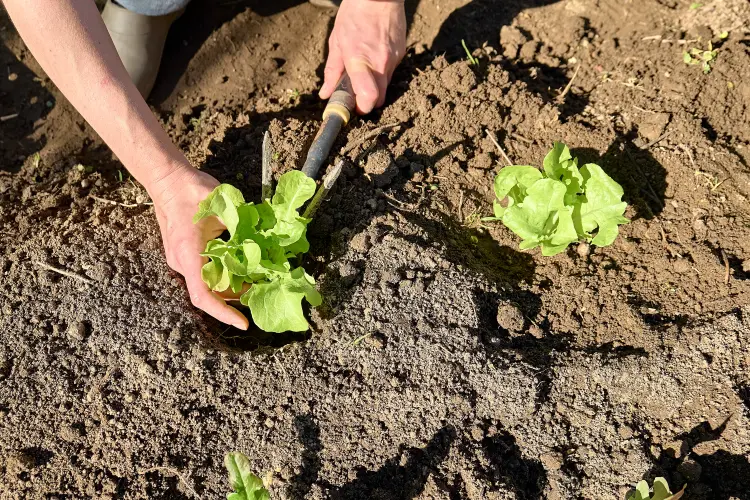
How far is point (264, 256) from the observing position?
7.40 ft

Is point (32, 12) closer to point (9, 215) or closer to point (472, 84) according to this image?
point (9, 215)

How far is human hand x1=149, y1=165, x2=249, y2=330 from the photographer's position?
2.22 meters

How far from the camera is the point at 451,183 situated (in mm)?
2719

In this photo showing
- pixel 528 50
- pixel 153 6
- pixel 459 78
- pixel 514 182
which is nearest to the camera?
pixel 514 182

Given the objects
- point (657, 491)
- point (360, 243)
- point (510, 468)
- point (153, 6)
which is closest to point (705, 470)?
point (657, 491)

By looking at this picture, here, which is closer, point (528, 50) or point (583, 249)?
point (583, 249)

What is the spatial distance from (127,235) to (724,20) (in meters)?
3.11

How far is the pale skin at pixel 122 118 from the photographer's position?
80.7 inches

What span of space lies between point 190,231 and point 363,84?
109 cm

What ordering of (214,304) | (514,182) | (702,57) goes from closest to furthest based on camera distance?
(214,304) → (514,182) → (702,57)

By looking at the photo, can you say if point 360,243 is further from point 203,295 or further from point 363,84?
point 363,84

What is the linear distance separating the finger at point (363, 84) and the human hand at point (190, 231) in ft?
2.77


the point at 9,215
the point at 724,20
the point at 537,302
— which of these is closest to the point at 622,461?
the point at 537,302

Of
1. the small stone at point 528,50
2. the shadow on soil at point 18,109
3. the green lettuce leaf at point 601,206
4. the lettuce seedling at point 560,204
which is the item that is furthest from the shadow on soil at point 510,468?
the shadow on soil at point 18,109
